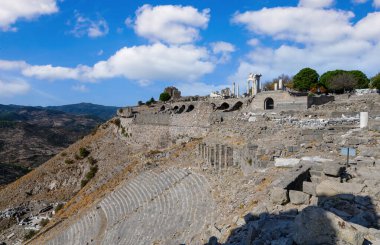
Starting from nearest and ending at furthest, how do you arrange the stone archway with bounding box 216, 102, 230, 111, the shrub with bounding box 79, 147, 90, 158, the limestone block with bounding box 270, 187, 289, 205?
the limestone block with bounding box 270, 187, 289, 205 < the stone archway with bounding box 216, 102, 230, 111 < the shrub with bounding box 79, 147, 90, 158

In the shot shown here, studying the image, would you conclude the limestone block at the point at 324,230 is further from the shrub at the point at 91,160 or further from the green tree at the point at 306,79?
the green tree at the point at 306,79

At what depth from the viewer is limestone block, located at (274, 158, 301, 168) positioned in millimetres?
10712

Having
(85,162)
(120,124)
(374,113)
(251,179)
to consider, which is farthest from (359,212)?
(120,124)

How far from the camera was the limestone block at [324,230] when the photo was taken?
4336 mm

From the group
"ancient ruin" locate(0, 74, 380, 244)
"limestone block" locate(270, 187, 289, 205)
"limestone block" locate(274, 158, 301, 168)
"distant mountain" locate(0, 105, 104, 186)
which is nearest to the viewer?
"ancient ruin" locate(0, 74, 380, 244)

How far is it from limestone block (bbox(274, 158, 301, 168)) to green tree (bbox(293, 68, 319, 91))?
124 feet

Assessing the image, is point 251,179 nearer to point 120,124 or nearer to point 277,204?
point 277,204

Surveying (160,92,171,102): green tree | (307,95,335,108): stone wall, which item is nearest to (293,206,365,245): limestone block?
(307,95,335,108): stone wall

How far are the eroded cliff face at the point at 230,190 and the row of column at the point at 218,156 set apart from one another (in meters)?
0.06

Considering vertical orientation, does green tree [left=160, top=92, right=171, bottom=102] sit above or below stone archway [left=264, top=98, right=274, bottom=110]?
above

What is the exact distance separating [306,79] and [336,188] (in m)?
42.0

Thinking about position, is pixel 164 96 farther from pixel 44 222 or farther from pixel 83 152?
pixel 44 222

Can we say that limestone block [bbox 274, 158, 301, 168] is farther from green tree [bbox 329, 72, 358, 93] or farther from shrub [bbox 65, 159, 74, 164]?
green tree [bbox 329, 72, 358, 93]

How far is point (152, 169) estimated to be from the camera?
2186 centimetres
